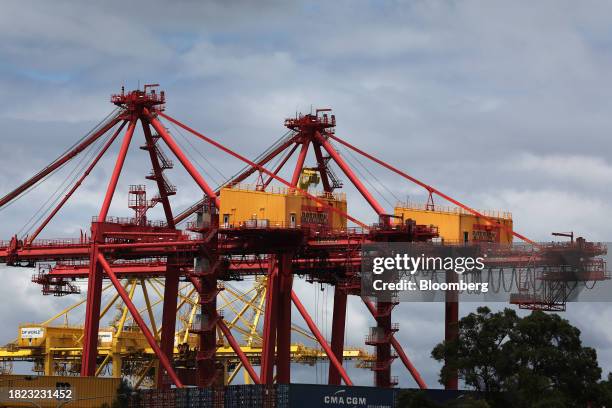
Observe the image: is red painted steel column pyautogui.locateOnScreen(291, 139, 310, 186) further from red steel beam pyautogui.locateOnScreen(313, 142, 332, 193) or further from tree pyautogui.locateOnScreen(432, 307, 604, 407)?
tree pyautogui.locateOnScreen(432, 307, 604, 407)

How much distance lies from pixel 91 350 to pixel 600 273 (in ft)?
118

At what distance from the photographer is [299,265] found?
12900 cm

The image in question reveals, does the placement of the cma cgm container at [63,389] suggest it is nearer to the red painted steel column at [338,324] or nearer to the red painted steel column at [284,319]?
the red painted steel column at [284,319]

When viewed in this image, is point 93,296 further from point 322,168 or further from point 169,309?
point 322,168

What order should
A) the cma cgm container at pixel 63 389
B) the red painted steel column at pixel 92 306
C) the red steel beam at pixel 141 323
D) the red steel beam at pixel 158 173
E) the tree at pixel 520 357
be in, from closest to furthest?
the tree at pixel 520 357 → the red steel beam at pixel 141 323 → the cma cgm container at pixel 63 389 → the red painted steel column at pixel 92 306 → the red steel beam at pixel 158 173

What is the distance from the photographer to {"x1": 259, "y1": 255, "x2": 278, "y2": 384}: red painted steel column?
124312 millimetres

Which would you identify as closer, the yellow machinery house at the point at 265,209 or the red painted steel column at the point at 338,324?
the yellow machinery house at the point at 265,209

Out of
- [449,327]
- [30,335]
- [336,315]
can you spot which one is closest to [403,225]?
[449,327]

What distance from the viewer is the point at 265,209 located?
12075cm

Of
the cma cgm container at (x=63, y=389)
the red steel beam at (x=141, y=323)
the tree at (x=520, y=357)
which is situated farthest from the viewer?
the cma cgm container at (x=63, y=389)

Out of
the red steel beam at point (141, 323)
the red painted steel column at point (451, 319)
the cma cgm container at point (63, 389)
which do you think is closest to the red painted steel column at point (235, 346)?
the red steel beam at point (141, 323)

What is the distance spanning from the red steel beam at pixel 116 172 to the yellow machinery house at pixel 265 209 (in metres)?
10.9

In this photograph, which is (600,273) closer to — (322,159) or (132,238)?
(322,159)

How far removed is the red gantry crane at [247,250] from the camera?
403 feet
